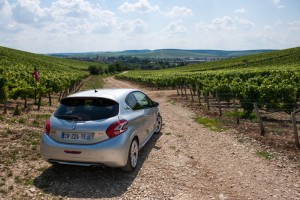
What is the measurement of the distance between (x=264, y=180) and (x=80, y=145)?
405 cm

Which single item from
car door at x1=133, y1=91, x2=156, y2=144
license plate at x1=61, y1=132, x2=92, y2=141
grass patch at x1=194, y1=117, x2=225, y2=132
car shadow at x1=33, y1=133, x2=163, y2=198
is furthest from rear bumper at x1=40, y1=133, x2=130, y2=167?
grass patch at x1=194, y1=117, x2=225, y2=132

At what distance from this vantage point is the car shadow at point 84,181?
19.0 feet

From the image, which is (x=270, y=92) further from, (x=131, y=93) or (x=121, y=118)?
(x=121, y=118)

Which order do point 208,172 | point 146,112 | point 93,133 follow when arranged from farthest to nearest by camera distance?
point 146,112
point 208,172
point 93,133

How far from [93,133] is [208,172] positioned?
2.91 meters

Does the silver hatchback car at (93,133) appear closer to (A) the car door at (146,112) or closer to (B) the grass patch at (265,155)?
(A) the car door at (146,112)

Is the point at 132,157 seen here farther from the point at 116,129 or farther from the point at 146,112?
the point at 146,112

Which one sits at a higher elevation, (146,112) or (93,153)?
(146,112)

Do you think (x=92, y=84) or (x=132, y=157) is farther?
(x=92, y=84)

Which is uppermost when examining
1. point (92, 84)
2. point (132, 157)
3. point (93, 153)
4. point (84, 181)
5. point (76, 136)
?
point (76, 136)

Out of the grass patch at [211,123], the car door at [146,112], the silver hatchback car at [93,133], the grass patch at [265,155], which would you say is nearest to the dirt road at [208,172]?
the grass patch at [265,155]

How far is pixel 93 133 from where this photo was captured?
6.08 m

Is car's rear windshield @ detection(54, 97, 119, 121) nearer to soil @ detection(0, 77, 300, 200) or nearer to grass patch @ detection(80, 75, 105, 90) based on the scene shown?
soil @ detection(0, 77, 300, 200)

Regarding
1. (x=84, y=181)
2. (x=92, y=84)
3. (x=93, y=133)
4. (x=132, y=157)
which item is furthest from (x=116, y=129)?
(x=92, y=84)
